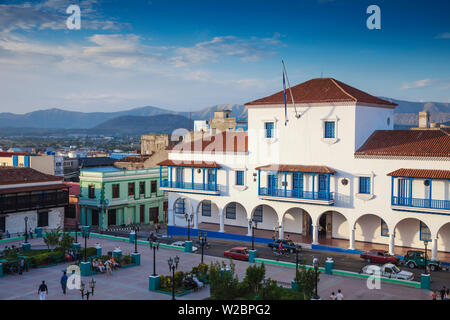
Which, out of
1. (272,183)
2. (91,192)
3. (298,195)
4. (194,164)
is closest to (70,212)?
(91,192)

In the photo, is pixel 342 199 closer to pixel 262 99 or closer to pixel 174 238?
pixel 262 99

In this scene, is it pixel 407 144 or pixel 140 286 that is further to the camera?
pixel 407 144

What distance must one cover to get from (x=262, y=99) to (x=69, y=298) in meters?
22.0

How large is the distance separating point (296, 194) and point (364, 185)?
509 centimetres

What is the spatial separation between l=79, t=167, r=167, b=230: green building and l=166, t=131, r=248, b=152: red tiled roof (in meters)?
6.83

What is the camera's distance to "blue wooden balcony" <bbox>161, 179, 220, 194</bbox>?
4288cm

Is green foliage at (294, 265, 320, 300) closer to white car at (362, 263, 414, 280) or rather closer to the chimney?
white car at (362, 263, 414, 280)

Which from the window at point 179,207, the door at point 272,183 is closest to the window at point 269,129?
the door at point 272,183

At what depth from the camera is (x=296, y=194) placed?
127ft

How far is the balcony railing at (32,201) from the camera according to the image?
4253 centimetres

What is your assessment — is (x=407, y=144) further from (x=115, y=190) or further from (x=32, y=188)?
(x=32, y=188)

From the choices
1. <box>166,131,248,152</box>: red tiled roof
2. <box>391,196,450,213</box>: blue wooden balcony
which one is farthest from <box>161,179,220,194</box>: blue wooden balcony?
<box>391,196,450,213</box>: blue wooden balcony
